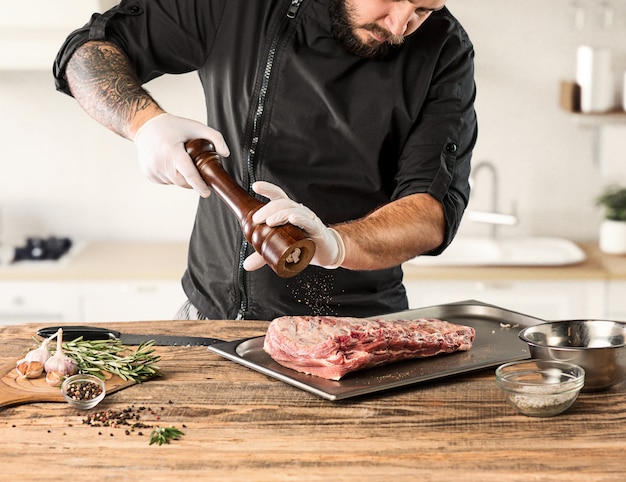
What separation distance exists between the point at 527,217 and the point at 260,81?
1996 mm

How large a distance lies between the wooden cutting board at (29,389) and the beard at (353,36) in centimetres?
93

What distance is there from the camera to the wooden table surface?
49.9 inches

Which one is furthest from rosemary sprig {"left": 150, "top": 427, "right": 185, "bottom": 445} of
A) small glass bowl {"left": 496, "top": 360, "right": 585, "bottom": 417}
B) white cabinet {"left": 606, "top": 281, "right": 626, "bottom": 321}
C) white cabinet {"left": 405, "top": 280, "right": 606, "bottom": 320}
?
white cabinet {"left": 606, "top": 281, "right": 626, "bottom": 321}

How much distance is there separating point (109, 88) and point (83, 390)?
758 mm

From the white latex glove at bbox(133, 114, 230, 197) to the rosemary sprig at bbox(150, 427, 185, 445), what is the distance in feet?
1.76

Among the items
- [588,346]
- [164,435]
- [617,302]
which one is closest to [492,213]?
[617,302]

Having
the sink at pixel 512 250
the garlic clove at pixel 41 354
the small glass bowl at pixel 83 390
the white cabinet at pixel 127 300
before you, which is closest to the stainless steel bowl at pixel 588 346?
the small glass bowl at pixel 83 390

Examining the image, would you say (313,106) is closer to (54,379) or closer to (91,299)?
(54,379)

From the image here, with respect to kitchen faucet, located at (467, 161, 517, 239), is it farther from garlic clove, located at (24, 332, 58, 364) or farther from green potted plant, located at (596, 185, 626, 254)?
garlic clove, located at (24, 332, 58, 364)

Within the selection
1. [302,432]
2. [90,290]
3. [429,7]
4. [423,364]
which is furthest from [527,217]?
[302,432]

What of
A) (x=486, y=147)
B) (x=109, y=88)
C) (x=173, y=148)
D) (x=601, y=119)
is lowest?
(x=486, y=147)

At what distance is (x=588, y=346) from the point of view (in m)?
1.67

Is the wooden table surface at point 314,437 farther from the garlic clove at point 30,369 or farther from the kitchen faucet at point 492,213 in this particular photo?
the kitchen faucet at point 492,213

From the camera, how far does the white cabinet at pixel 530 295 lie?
3.28 m
